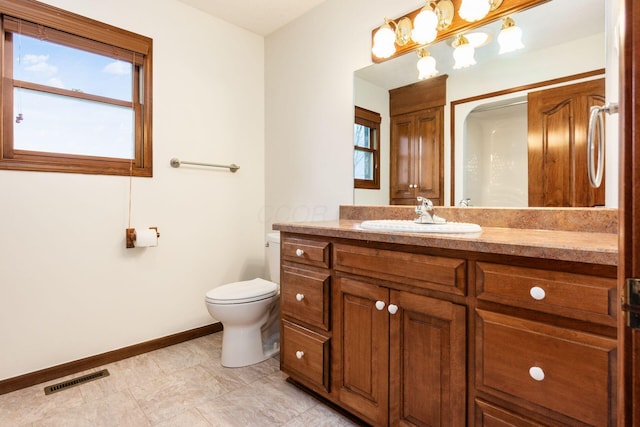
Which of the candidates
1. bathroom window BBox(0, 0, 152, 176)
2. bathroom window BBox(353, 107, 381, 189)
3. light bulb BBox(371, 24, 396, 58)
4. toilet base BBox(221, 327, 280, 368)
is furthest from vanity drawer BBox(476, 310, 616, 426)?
bathroom window BBox(0, 0, 152, 176)

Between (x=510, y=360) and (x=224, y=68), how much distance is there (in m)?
2.59

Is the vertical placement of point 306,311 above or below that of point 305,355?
above

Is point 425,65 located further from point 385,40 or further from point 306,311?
point 306,311

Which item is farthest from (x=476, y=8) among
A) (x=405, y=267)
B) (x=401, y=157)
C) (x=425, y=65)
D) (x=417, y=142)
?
(x=405, y=267)

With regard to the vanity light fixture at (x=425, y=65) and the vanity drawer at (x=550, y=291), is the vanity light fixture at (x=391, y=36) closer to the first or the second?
the vanity light fixture at (x=425, y=65)

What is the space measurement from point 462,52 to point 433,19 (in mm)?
225

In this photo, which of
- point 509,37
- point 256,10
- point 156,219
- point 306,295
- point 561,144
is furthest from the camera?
point 256,10

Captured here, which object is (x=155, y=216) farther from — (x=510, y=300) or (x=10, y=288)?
(x=510, y=300)

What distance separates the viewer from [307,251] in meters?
1.55

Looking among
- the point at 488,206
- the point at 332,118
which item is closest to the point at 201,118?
the point at 332,118

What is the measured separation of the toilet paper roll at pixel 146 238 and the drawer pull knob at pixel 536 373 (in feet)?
6.72

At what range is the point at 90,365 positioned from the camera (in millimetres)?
1944

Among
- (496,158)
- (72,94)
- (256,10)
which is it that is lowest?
(496,158)

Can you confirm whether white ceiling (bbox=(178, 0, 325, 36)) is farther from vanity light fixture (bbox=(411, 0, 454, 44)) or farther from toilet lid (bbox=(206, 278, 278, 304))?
toilet lid (bbox=(206, 278, 278, 304))
